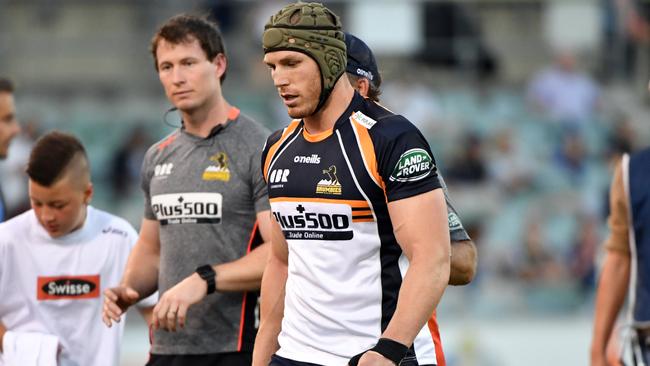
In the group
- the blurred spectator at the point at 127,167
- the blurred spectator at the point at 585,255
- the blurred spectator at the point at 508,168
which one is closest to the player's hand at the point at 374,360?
the blurred spectator at the point at 585,255

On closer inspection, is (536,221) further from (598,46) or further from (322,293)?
(322,293)

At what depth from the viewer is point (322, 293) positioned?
4.72m

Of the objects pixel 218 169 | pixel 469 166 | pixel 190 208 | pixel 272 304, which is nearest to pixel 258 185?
pixel 218 169

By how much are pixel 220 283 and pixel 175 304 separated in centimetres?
36

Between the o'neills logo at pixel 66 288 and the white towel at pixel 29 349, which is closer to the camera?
the white towel at pixel 29 349

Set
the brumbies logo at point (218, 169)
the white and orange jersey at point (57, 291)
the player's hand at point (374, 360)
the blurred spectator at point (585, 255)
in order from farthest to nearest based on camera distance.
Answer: the blurred spectator at point (585, 255), the white and orange jersey at point (57, 291), the brumbies logo at point (218, 169), the player's hand at point (374, 360)

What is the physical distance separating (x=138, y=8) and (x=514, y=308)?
721cm

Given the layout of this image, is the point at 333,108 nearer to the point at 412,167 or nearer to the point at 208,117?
the point at 412,167

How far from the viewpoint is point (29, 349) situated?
583 cm

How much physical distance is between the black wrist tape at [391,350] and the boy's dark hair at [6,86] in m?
3.49

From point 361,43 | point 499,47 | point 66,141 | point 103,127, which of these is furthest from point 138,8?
point 361,43

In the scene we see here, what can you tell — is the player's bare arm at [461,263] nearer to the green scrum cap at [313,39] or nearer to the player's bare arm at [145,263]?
the green scrum cap at [313,39]

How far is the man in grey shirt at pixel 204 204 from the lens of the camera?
5.82m

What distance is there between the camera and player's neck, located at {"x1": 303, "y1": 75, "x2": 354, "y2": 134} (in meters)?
4.75
